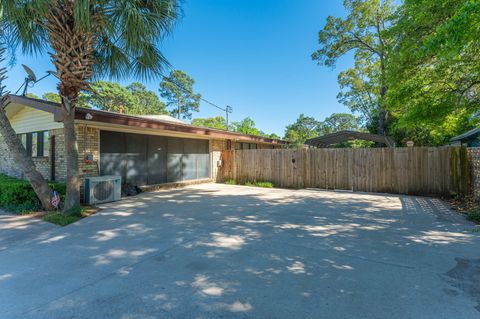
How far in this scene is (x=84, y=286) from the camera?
8.74ft

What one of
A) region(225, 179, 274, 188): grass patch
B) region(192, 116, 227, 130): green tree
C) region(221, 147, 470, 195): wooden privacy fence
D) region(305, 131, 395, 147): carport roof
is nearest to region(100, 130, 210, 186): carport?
region(225, 179, 274, 188): grass patch

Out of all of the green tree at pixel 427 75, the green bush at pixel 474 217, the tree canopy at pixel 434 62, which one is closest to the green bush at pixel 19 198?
the tree canopy at pixel 434 62

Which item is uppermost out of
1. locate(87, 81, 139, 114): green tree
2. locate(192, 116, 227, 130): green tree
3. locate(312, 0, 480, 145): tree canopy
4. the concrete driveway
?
locate(87, 81, 139, 114): green tree

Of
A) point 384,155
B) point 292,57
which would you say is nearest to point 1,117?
point 384,155

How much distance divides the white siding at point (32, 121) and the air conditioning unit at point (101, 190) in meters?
2.62

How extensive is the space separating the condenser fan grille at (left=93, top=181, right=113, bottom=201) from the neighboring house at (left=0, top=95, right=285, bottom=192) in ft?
2.57

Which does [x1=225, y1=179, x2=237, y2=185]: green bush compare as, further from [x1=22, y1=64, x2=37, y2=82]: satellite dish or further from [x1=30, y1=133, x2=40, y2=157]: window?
[x1=22, y1=64, x2=37, y2=82]: satellite dish

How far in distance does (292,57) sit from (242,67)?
4039 millimetres

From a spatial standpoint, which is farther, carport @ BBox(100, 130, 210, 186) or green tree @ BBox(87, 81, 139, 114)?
green tree @ BBox(87, 81, 139, 114)

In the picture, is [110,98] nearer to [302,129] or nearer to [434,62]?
[302,129]

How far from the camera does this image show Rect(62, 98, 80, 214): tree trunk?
18.5 ft

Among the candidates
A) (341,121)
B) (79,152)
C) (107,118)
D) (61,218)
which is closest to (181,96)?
(341,121)

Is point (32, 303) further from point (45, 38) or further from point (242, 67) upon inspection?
point (242, 67)

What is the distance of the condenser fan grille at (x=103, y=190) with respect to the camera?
23.1ft
